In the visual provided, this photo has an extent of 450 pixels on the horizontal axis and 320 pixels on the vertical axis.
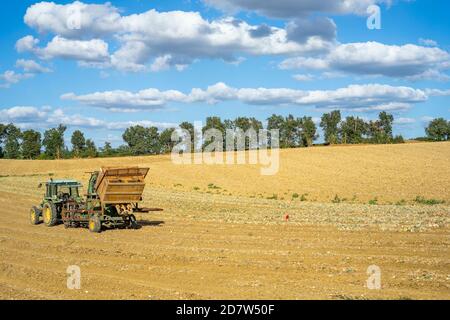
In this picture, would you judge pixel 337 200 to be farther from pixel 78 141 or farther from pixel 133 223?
pixel 78 141

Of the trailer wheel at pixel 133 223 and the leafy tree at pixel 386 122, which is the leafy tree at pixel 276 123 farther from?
the trailer wheel at pixel 133 223

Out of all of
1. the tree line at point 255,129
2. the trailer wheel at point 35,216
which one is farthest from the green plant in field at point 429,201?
the tree line at point 255,129

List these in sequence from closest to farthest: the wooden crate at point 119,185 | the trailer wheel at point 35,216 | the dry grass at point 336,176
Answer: the wooden crate at point 119,185
the trailer wheel at point 35,216
the dry grass at point 336,176

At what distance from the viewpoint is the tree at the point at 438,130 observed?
391 feet

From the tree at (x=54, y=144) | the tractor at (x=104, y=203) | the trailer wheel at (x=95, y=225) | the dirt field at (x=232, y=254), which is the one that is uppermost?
the tree at (x=54, y=144)

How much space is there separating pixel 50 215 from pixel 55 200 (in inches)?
26.9

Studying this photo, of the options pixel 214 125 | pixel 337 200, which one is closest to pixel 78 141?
pixel 214 125

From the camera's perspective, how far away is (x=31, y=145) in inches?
4641

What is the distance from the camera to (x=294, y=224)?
72.4 ft

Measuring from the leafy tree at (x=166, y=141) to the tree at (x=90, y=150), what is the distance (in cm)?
1583
